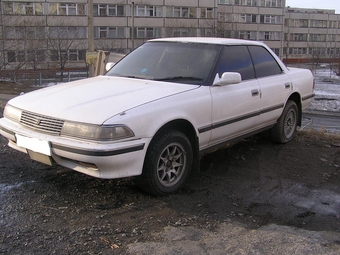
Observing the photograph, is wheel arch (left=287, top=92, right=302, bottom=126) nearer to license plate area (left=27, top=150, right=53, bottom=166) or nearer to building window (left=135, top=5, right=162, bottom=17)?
license plate area (left=27, top=150, right=53, bottom=166)

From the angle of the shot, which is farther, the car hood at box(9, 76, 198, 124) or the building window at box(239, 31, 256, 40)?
the building window at box(239, 31, 256, 40)

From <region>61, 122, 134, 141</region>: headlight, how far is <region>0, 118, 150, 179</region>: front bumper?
0.17 feet

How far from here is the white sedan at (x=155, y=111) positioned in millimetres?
3338

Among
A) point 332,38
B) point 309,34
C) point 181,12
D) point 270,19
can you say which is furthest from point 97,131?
point 332,38

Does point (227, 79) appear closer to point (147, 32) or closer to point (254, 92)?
point (254, 92)

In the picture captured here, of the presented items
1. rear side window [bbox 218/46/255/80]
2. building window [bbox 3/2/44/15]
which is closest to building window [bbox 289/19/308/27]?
building window [bbox 3/2/44/15]

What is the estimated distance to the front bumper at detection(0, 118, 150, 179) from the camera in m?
3.25

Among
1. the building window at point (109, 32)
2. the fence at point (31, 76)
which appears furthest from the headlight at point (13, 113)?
the building window at point (109, 32)

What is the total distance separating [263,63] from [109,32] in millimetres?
51854

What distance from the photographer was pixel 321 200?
398 centimetres

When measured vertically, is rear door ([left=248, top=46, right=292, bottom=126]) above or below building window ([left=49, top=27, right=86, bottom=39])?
below

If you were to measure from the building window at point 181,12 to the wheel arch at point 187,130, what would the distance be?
56006mm

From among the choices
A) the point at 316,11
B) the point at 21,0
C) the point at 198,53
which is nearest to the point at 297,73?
the point at 198,53

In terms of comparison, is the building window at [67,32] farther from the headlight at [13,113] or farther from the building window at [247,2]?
the headlight at [13,113]
